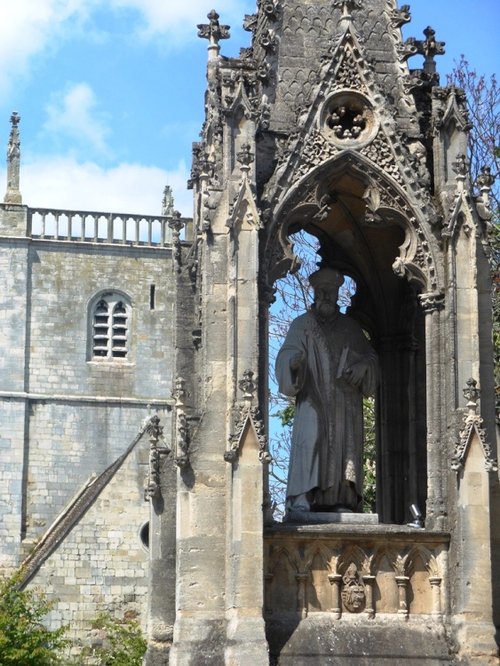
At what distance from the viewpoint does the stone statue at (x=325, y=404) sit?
18656 millimetres

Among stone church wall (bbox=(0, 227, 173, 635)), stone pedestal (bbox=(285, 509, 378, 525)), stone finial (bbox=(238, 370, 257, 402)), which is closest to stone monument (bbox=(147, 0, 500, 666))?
stone finial (bbox=(238, 370, 257, 402))

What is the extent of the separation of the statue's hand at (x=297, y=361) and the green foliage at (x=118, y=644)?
24546mm

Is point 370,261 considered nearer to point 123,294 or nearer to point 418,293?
point 418,293

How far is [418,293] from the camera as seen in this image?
19.0 meters

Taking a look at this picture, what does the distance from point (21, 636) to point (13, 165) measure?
141ft

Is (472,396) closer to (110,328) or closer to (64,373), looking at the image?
(64,373)

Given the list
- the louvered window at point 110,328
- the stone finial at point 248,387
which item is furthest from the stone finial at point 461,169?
the louvered window at point 110,328

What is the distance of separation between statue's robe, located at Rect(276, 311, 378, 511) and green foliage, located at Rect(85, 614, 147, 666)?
24.3 m

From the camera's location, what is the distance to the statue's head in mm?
19250

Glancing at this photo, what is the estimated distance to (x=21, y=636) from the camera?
135 ft

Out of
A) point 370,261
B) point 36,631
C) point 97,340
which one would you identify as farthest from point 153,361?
point 370,261

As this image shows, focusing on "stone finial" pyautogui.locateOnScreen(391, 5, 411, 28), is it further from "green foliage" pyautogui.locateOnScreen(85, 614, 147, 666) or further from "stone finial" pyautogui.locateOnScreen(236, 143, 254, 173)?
"green foliage" pyautogui.locateOnScreen(85, 614, 147, 666)

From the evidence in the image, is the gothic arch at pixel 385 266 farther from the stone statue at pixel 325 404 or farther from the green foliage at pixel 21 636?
the green foliage at pixel 21 636

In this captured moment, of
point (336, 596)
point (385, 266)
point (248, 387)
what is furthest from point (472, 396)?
point (385, 266)
